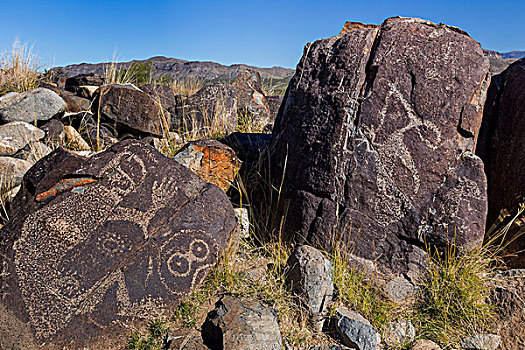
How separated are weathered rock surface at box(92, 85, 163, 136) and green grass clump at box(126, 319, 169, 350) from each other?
329cm

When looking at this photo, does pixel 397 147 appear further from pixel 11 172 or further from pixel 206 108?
pixel 206 108

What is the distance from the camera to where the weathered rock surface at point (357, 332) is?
240 centimetres

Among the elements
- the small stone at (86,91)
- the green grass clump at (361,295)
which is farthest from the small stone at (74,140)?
the green grass clump at (361,295)

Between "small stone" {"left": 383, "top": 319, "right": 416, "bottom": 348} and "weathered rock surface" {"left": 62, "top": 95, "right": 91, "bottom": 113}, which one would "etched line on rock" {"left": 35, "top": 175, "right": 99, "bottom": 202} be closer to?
"small stone" {"left": 383, "top": 319, "right": 416, "bottom": 348}

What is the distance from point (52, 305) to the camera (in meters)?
2.28

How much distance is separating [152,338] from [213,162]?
1.84 metres

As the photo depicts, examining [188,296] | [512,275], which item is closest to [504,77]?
[512,275]

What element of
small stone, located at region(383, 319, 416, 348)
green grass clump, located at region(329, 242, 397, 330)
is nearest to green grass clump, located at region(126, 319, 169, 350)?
green grass clump, located at region(329, 242, 397, 330)

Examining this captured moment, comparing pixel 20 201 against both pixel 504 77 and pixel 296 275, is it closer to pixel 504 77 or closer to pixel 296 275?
pixel 296 275

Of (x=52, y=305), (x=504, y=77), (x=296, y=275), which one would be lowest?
(x=52, y=305)

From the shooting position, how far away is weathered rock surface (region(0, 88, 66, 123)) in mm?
5230

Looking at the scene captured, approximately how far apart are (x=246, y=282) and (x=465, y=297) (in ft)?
4.75

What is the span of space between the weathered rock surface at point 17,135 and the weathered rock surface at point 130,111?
0.82 meters

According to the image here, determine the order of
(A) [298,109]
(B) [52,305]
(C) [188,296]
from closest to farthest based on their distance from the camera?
(B) [52,305], (C) [188,296], (A) [298,109]
